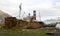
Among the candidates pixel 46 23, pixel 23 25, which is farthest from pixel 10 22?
pixel 46 23

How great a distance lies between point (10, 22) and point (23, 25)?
148 centimetres

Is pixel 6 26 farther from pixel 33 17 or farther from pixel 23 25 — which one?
pixel 33 17

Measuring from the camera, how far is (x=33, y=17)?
18.4 metres

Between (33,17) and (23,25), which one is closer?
(23,25)

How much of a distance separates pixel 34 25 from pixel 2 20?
3590mm

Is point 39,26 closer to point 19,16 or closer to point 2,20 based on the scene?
point 19,16

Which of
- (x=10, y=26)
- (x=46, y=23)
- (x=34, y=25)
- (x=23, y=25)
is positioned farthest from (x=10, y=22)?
(x=46, y=23)

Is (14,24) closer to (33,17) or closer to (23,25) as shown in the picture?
(23,25)

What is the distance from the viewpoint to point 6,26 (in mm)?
16750

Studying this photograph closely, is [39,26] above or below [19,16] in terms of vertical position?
below

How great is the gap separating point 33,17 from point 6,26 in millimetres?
3505

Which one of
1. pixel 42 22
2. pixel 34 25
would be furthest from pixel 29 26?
pixel 42 22

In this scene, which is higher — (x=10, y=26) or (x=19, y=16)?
(x=19, y=16)

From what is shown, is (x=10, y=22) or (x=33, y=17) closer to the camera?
(x=10, y=22)
